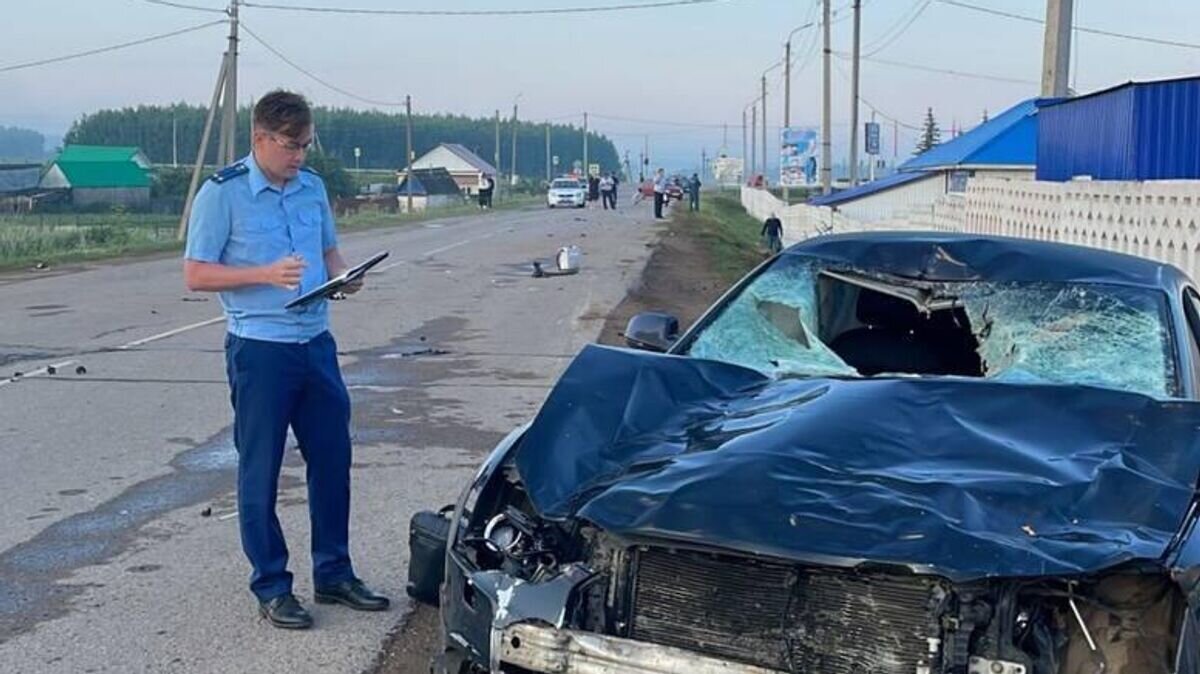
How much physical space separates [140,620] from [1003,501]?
130 inches

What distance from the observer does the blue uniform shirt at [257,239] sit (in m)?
5.46

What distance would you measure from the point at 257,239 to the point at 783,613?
2744 mm

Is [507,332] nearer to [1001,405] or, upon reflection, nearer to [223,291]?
[223,291]

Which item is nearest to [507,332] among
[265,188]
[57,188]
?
[265,188]

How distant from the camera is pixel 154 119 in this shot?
140m

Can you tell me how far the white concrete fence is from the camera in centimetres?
1250

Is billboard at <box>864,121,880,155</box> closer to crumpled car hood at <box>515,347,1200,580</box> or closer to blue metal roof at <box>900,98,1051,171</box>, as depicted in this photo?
blue metal roof at <box>900,98,1051,171</box>

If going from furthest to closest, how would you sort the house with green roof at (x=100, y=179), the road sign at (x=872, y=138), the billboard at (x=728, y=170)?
1. the billboard at (x=728, y=170)
2. the house with green roof at (x=100, y=179)
3. the road sign at (x=872, y=138)

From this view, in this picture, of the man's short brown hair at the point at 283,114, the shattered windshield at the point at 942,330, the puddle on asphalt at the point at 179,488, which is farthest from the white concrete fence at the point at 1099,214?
the man's short brown hair at the point at 283,114

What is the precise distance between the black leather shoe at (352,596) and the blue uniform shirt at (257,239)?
97 centimetres

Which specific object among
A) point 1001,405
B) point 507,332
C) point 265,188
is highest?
point 265,188

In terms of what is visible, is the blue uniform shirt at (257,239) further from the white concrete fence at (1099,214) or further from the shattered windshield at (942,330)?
the white concrete fence at (1099,214)

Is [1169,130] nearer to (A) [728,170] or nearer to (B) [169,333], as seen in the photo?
(B) [169,333]

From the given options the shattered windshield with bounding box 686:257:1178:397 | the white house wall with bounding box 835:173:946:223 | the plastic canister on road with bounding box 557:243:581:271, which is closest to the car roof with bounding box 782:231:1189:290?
the shattered windshield with bounding box 686:257:1178:397
